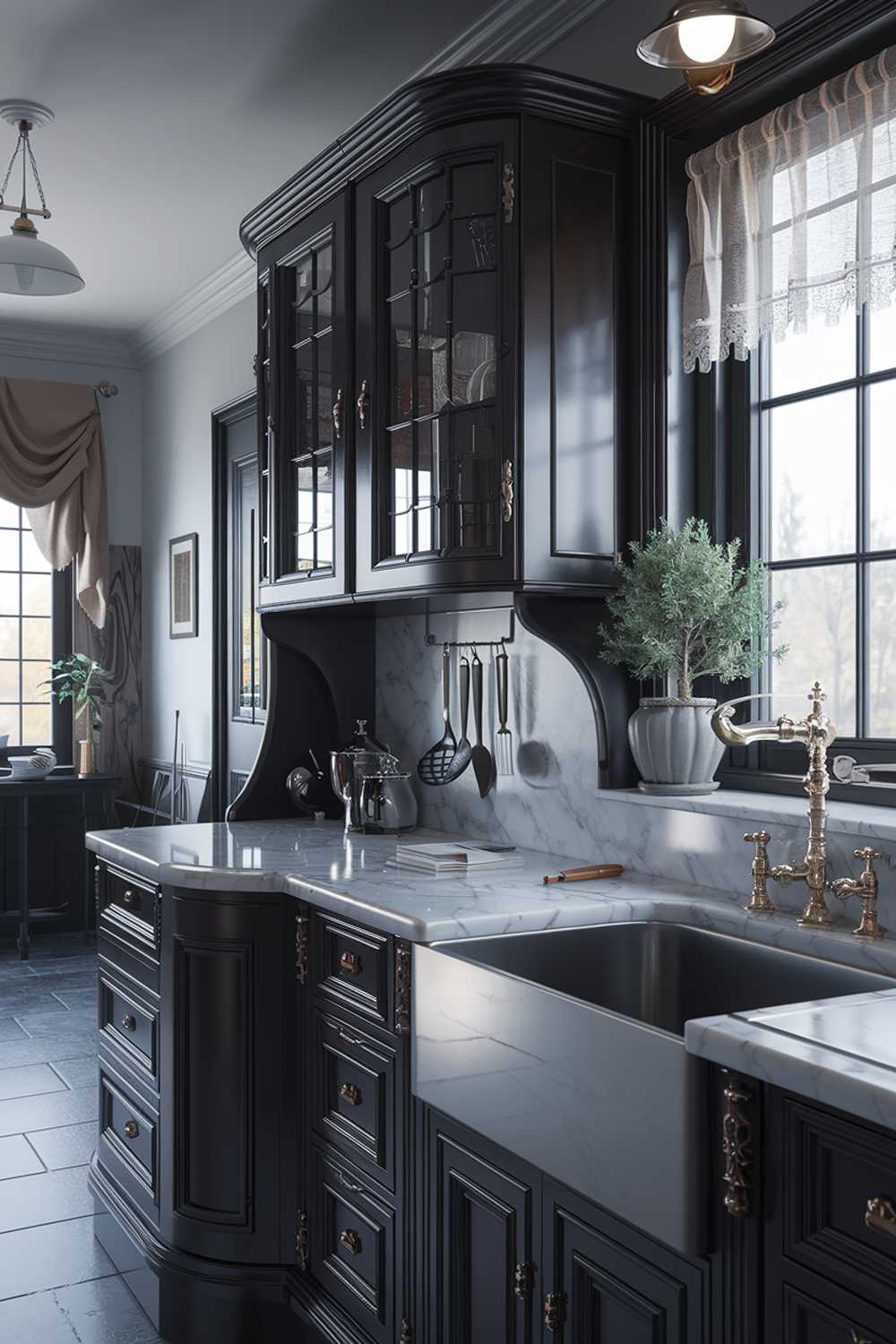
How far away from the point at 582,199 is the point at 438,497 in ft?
2.18

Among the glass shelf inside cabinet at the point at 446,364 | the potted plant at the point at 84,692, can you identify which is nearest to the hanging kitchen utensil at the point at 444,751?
the glass shelf inside cabinet at the point at 446,364

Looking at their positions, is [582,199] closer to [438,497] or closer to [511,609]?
[438,497]

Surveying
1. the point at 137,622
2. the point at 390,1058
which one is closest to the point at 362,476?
the point at 390,1058

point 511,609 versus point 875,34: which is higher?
point 875,34

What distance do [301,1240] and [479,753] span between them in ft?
3.81

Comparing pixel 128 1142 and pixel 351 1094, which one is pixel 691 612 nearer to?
pixel 351 1094

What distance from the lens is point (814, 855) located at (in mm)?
1990

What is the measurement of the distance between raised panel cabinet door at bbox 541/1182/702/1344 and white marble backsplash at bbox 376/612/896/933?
→ 0.69m

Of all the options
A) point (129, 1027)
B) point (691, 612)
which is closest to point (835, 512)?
point (691, 612)

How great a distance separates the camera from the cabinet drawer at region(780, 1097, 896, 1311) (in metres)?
1.21

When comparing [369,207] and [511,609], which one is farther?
[511,609]

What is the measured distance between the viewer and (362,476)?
279cm

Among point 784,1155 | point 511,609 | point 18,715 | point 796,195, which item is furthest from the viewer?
point 18,715

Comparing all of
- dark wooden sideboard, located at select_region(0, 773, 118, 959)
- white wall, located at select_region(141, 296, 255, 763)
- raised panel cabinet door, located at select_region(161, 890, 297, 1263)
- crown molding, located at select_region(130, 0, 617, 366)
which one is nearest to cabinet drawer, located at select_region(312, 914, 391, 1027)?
raised panel cabinet door, located at select_region(161, 890, 297, 1263)
